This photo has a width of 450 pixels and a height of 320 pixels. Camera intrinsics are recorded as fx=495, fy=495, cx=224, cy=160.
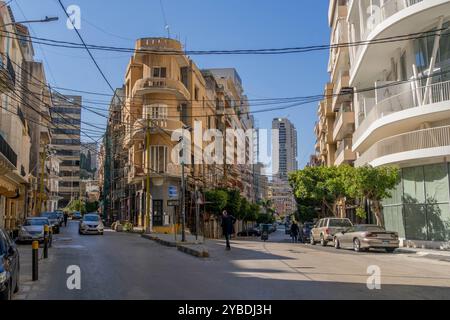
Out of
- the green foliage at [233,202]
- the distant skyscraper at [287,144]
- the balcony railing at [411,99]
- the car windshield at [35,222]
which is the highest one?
the distant skyscraper at [287,144]

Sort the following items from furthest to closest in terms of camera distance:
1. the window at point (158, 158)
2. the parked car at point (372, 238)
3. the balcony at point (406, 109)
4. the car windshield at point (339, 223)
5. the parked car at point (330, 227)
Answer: the window at point (158, 158) → the car windshield at point (339, 223) → the parked car at point (330, 227) → the balcony at point (406, 109) → the parked car at point (372, 238)

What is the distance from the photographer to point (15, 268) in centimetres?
967

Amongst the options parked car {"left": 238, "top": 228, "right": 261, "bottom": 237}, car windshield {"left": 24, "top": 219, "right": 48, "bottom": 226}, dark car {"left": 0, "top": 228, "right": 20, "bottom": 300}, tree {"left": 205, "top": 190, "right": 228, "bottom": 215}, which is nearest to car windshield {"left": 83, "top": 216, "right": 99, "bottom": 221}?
car windshield {"left": 24, "top": 219, "right": 48, "bottom": 226}

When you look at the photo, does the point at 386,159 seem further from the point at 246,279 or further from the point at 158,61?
the point at 158,61

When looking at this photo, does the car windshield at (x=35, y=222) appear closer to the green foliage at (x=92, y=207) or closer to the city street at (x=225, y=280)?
the city street at (x=225, y=280)

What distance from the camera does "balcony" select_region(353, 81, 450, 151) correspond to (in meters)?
25.3

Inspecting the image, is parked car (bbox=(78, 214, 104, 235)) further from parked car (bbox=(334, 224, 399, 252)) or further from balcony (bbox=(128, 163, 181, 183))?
parked car (bbox=(334, 224, 399, 252))

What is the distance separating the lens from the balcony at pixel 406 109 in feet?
83.0

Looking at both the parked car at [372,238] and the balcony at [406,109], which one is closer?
the parked car at [372,238]

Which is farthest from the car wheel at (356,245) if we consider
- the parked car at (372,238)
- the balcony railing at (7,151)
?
the balcony railing at (7,151)

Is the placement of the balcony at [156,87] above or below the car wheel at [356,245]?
above

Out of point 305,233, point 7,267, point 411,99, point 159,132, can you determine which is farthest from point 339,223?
point 7,267

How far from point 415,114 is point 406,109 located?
887 millimetres

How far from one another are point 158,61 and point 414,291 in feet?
130
